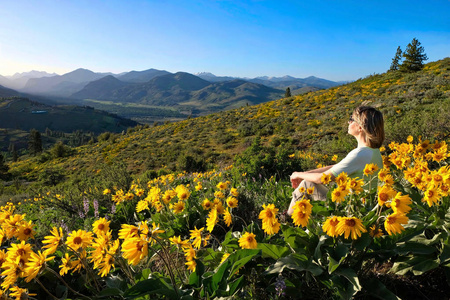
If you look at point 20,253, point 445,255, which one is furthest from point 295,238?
point 20,253

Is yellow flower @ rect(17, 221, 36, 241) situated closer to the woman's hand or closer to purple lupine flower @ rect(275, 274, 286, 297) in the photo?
purple lupine flower @ rect(275, 274, 286, 297)

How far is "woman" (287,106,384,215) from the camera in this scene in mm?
2424

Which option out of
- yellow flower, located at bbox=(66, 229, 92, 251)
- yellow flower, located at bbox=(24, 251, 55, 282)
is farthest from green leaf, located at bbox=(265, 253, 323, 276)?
yellow flower, located at bbox=(24, 251, 55, 282)

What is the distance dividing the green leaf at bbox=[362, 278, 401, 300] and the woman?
1000 millimetres

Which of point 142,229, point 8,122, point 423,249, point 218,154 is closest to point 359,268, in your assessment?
point 423,249

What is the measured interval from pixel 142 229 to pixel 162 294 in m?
0.39

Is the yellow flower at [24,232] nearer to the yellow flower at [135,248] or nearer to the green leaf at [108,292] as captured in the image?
the green leaf at [108,292]

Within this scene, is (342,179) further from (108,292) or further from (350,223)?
(108,292)

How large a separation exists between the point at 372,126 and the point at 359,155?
1.32 feet

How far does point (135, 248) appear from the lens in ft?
3.96

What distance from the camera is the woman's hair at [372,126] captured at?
2557 mm

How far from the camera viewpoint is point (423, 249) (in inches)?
52.7

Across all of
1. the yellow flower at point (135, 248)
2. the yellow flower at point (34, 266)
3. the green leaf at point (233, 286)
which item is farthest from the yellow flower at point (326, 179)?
the yellow flower at point (34, 266)

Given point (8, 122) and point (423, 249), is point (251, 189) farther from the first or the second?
point (8, 122)
